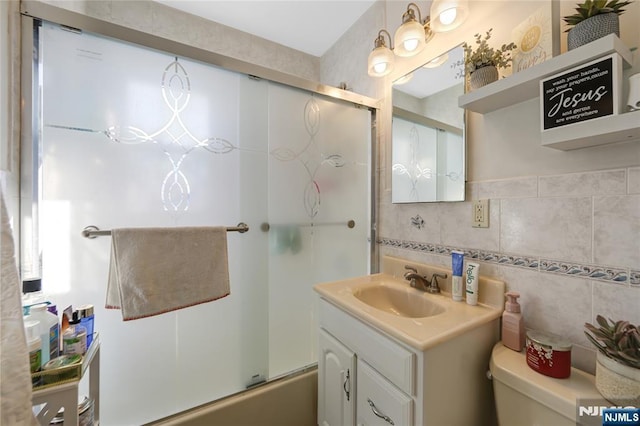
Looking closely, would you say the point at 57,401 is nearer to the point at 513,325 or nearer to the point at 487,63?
the point at 513,325

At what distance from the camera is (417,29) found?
3.82 feet

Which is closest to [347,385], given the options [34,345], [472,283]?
[472,283]

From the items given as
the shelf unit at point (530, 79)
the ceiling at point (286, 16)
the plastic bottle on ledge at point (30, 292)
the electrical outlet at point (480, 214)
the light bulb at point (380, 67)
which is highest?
the ceiling at point (286, 16)

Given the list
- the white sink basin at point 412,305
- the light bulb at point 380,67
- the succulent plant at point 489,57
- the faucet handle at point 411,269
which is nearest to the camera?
the white sink basin at point 412,305

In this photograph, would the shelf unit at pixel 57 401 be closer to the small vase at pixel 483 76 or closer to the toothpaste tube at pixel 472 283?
the toothpaste tube at pixel 472 283

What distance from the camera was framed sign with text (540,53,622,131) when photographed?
62 cm

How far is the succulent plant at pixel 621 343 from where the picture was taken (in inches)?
22.4

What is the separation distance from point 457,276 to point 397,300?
31 centimetres

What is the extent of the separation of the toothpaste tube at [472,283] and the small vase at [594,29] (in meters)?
0.75

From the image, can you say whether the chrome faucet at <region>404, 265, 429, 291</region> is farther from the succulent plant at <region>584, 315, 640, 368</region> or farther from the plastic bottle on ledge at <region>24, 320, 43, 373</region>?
the plastic bottle on ledge at <region>24, 320, 43, 373</region>

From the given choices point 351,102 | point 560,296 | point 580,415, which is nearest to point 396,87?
point 351,102

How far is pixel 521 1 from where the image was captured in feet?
3.02

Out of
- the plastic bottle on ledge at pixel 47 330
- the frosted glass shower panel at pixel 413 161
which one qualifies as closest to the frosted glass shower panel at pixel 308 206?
the frosted glass shower panel at pixel 413 161

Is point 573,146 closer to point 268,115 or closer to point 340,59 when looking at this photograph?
point 268,115
